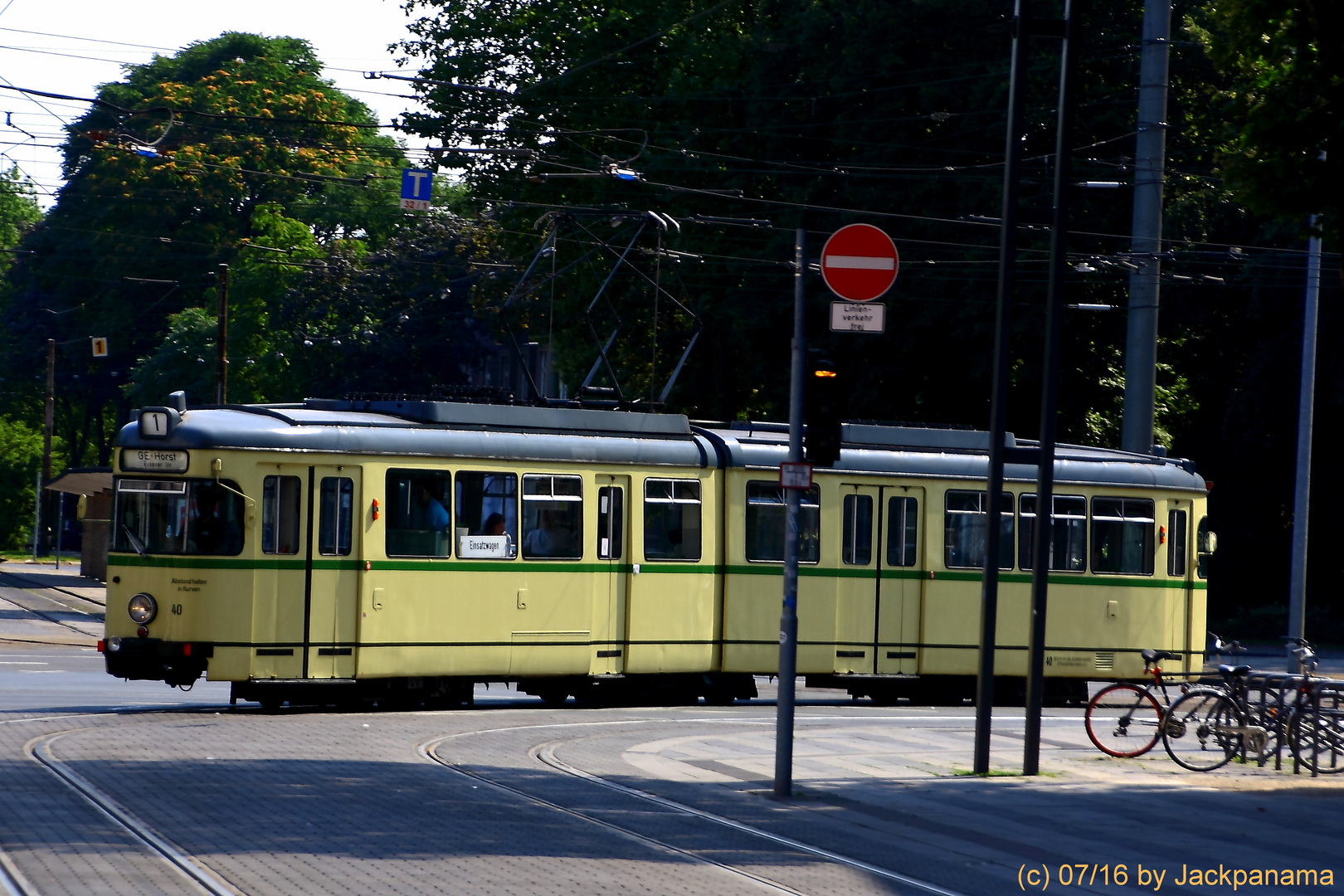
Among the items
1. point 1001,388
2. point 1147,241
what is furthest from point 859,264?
point 1147,241

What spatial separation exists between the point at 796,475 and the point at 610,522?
7.31 m

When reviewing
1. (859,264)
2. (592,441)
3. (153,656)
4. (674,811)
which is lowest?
(674,811)

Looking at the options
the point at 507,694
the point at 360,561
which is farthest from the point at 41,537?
the point at 360,561

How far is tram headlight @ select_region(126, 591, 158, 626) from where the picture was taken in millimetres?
17266

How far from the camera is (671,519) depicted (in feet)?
65.6

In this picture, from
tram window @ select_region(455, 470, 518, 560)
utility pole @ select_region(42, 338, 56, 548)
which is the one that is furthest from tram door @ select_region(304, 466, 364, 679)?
utility pole @ select_region(42, 338, 56, 548)

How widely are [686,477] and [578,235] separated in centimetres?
1727

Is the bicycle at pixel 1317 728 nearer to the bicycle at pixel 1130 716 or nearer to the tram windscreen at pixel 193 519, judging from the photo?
the bicycle at pixel 1130 716

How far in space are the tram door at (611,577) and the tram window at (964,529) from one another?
4019mm

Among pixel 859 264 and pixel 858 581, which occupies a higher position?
pixel 859 264

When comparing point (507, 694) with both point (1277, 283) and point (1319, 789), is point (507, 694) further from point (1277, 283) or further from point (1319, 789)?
point (1277, 283)

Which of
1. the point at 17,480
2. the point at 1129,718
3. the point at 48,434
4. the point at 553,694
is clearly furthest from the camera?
the point at 17,480

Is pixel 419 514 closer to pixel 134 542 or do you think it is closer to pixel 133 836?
pixel 134 542

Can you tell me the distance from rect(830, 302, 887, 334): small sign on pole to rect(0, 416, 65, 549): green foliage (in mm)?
64764
